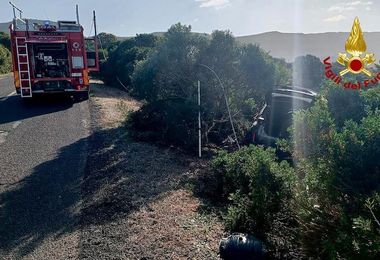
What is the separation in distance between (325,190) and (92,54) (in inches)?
542

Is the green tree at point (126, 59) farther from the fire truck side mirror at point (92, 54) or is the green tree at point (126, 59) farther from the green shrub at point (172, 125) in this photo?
the green shrub at point (172, 125)

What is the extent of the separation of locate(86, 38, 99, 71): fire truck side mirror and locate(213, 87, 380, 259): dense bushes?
12.0 metres

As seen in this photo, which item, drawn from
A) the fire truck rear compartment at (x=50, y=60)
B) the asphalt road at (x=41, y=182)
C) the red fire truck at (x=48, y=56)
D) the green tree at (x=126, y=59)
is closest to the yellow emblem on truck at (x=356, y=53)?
the asphalt road at (x=41, y=182)

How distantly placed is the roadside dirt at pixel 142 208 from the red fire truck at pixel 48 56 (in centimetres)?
646

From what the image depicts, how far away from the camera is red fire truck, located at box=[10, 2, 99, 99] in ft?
45.1

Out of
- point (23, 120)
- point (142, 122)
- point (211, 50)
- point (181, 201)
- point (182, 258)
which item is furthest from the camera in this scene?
point (23, 120)

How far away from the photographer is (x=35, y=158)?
8.03m

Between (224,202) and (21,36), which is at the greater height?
(21,36)

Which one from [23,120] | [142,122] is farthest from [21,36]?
[142,122]

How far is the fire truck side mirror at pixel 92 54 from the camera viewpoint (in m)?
15.2

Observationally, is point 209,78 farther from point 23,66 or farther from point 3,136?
point 23,66

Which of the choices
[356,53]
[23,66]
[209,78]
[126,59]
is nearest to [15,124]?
[23,66]

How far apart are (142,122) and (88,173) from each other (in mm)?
3922

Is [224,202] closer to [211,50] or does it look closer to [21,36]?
[211,50]
